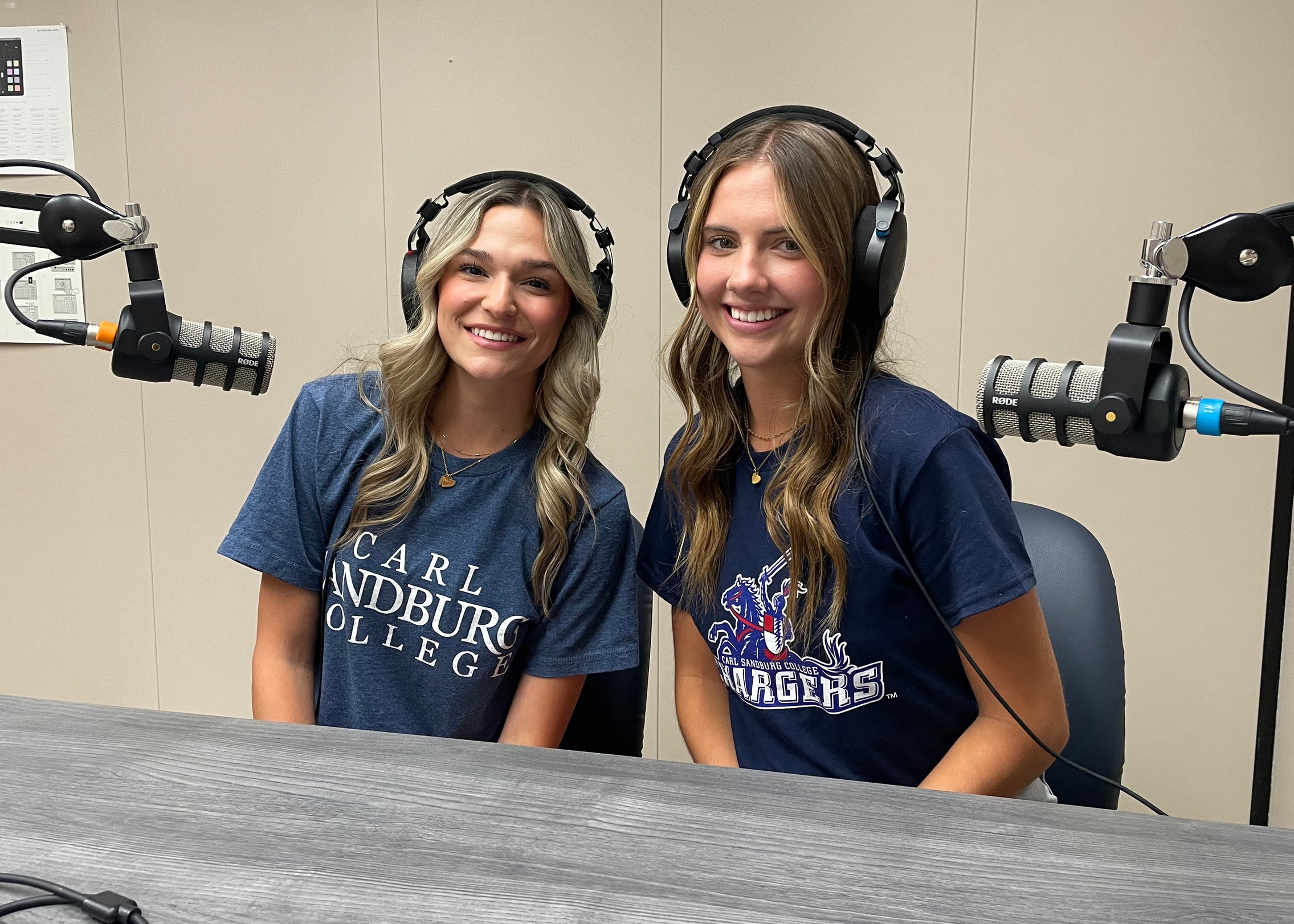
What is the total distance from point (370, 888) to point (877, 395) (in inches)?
30.4

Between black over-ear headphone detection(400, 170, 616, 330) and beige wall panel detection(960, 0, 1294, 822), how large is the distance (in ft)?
3.46

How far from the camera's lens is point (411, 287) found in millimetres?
1415

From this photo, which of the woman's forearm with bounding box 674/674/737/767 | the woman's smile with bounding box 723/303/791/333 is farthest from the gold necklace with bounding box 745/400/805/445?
the woman's forearm with bounding box 674/674/737/767

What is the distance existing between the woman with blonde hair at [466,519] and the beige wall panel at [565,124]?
87 cm

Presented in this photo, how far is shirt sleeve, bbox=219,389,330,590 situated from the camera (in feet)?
4.49

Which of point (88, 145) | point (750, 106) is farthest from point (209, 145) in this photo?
point (750, 106)

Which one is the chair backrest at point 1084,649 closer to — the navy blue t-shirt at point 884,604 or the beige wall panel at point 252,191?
the navy blue t-shirt at point 884,604

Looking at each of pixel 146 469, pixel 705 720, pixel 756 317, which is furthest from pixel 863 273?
pixel 146 469

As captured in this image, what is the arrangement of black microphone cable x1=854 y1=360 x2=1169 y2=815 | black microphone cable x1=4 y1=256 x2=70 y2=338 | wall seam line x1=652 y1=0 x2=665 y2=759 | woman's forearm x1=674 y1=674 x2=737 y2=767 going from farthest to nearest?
1. wall seam line x1=652 y1=0 x2=665 y2=759
2. woman's forearm x1=674 y1=674 x2=737 y2=767
3. black microphone cable x1=854 y1=360 x2=1169 y2=815
4. black microphone cable x1=4 y1=256 x2=70 y2=338

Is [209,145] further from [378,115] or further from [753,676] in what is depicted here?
[753,676]

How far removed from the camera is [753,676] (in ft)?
4.05

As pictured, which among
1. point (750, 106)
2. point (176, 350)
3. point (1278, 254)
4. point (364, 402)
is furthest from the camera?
point (750, 106)

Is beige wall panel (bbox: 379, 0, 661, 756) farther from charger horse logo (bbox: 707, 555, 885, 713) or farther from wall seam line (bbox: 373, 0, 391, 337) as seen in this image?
charger horse logo (bbox: 707, 555, 885, 713)

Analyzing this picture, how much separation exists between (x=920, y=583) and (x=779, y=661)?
0.70 ft
